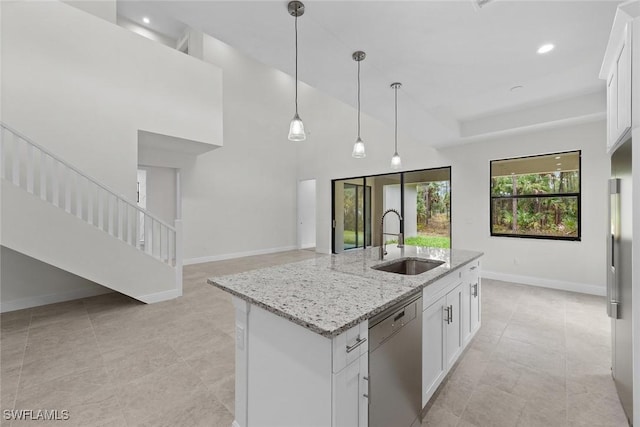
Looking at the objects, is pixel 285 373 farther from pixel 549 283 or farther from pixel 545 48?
pixel 549 283

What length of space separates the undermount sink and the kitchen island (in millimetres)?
215

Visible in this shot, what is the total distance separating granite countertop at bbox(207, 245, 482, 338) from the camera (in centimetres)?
114

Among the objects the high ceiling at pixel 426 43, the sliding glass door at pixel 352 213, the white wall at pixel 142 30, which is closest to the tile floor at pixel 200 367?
the high ceiling at pixel 426 43

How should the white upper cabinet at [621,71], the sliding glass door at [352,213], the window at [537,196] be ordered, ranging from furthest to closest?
the sliding glass door at [352,213] < the window at [537,196] < the white upper cabinet at [621,71]

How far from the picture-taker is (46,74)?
3553 millimetres

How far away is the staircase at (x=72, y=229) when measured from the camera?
9.45 feet

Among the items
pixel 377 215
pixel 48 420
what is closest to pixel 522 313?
pixel 377 215

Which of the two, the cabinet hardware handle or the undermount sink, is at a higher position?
the undermount sink

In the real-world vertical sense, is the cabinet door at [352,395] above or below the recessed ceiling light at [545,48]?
below

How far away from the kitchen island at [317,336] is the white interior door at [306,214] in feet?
21.4

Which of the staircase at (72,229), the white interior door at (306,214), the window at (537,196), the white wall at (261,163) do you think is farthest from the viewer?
the white interior door at (306,214)

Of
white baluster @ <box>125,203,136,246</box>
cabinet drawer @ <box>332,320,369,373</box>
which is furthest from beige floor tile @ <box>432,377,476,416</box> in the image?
white baluster @ <box>125,203,136,246</box>

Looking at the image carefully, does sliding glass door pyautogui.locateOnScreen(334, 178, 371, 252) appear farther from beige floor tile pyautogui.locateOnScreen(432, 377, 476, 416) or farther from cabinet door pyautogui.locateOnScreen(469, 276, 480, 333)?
beige floor tile pyautogui.locateOnScreen(432, 377, 476, 416)

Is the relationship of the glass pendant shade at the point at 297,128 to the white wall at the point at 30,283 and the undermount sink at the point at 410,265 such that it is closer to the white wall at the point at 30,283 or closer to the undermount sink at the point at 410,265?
the undermount sink at the point at 410,265
